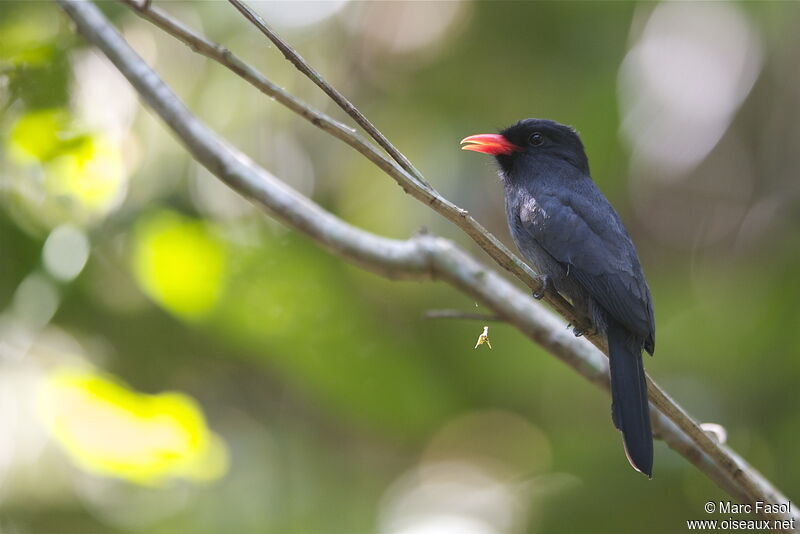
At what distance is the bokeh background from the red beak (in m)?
0.50

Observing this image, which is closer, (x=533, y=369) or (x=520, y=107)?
(x=533, y=369)

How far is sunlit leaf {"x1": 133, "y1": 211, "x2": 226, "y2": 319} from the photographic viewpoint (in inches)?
151

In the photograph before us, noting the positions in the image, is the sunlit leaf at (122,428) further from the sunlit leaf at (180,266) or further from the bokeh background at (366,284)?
the sunlit leaf at (180,266)

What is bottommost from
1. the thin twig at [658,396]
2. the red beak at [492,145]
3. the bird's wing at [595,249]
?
the thin twig at [658,396]

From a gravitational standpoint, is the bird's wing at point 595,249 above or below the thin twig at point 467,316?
above

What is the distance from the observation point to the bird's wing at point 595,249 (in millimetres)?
3016

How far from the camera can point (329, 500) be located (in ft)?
13.0

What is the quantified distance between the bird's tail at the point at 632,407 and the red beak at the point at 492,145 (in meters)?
1.07

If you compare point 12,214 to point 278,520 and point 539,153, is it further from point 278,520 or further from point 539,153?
point 539,153

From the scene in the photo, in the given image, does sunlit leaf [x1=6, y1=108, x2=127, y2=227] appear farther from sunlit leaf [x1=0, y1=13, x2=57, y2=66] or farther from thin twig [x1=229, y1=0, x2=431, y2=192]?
thin twig [x1=229, y1=0, x2=431, y2=192]

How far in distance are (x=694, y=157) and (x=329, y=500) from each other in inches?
110

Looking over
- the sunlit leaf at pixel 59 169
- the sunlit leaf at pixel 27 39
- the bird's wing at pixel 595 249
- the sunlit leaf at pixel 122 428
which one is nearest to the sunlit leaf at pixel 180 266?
the sunlit leaf at pixel 59 169

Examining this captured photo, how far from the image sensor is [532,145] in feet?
12.1

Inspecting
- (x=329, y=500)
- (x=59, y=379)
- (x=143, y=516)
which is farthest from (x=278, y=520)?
(x=59, y=379)
